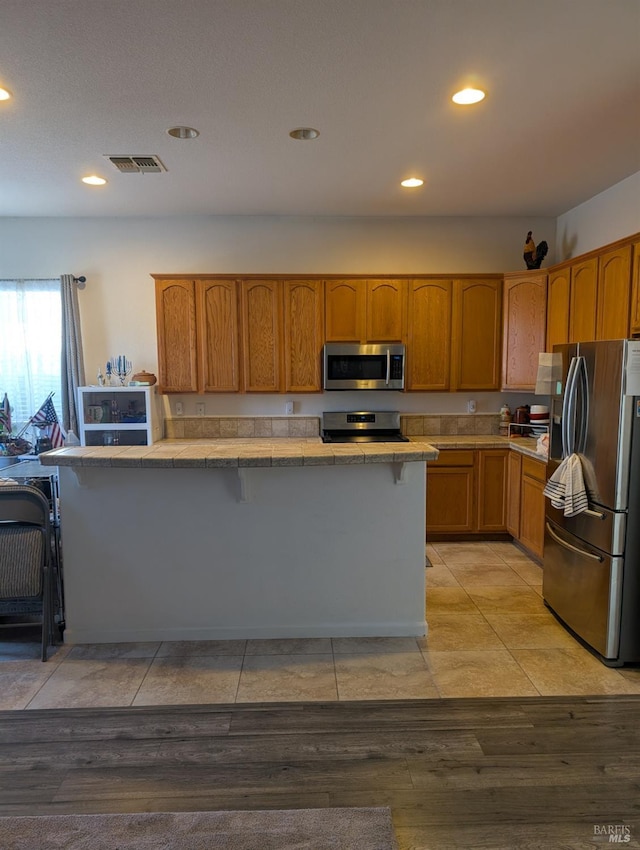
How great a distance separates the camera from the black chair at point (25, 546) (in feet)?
8.71

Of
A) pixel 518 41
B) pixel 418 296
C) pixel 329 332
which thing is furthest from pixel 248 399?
pixel 518 41

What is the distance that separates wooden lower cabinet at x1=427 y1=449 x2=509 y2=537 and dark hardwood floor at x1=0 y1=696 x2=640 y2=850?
7.14ft

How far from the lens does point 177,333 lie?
179 inches

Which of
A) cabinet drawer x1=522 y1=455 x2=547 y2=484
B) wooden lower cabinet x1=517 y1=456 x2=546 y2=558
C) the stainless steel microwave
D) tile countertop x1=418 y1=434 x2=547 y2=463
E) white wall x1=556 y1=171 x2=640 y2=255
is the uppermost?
white wall x1=556 y1=171 x2=640 y2=255

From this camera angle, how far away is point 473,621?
10.2 feet

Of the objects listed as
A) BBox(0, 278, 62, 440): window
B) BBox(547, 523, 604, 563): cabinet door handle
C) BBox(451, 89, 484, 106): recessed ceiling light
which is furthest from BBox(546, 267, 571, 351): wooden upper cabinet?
BBox(0, 278, 62, 440): window

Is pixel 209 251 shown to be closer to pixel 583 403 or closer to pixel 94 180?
pixel 94 180

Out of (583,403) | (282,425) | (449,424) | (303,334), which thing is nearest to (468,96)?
(583,403)

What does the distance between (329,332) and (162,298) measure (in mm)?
1521

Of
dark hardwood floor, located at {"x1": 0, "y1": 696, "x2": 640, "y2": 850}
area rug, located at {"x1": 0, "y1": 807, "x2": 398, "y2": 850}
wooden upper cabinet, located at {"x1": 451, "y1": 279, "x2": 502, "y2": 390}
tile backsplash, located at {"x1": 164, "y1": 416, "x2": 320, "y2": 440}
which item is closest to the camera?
area rug, located at {"x1": 0, "y1": 807, "x2": 398, "y2": 850}

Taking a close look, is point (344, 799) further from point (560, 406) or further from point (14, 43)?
point (14, 43)

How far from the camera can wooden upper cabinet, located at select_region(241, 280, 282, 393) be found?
4.52m

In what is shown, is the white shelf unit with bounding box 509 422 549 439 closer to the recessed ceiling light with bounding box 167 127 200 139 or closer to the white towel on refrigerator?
the white towel on refrigerator

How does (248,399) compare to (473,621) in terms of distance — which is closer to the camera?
(473,621)
